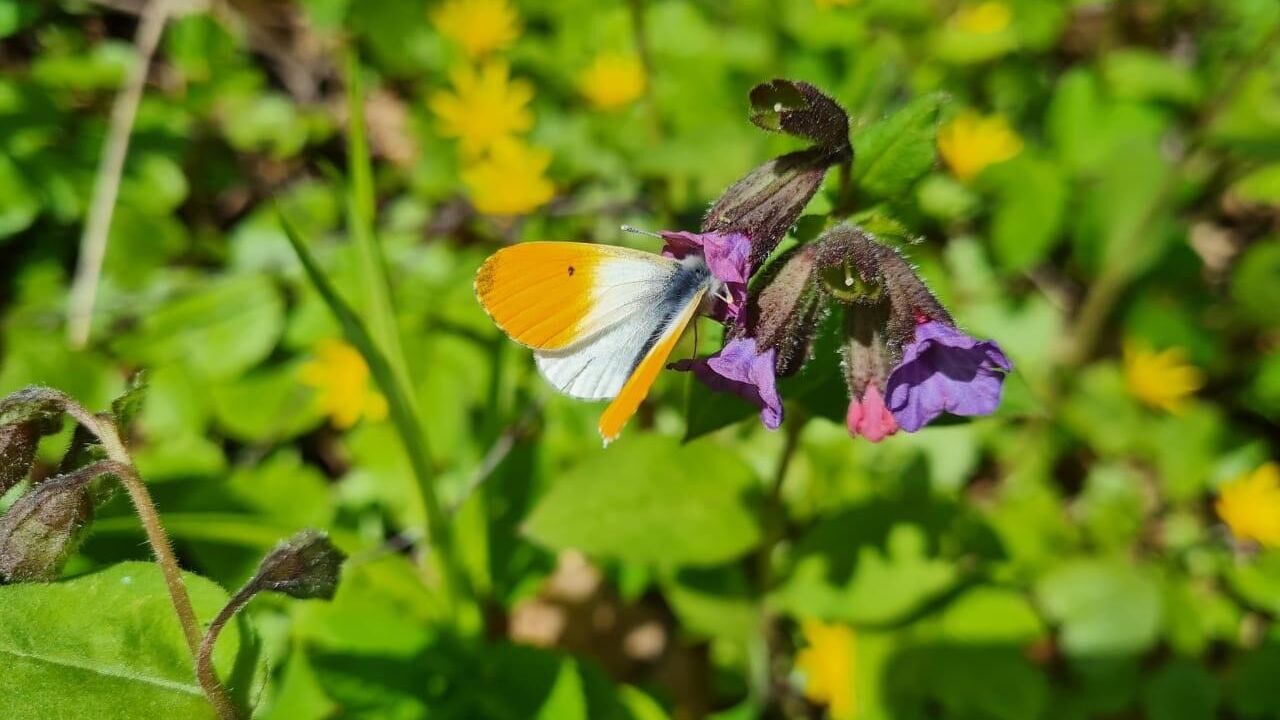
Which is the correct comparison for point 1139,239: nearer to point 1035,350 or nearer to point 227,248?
point 1035,350

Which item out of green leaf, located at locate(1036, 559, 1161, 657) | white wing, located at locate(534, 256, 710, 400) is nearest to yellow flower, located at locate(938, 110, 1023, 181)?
green leaf, located at locate(1036, 559, 1161, 657)

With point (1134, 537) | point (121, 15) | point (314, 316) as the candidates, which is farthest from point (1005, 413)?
point (121, 15)

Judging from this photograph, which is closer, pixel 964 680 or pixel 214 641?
pixel 214 641

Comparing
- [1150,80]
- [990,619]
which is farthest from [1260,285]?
[990,619]

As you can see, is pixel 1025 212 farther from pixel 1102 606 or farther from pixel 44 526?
pixel 44 526

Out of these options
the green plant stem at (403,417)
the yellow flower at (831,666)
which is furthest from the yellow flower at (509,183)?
the yellow flower at (831,666)

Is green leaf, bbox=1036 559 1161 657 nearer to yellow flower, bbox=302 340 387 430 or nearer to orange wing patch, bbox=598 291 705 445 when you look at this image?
orange wing patch, bbox=598 291 705 445
